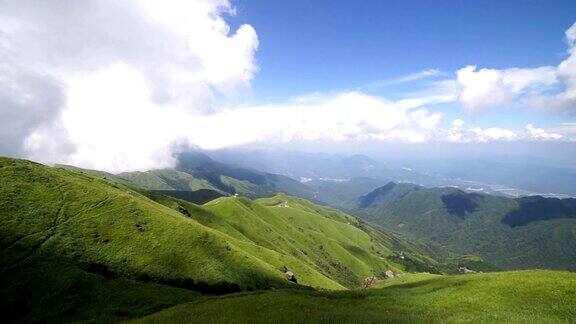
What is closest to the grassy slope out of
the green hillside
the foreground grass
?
the green hillside

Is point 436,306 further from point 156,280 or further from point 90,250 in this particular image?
point 90,250

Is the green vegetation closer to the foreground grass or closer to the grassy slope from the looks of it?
the foreground grass

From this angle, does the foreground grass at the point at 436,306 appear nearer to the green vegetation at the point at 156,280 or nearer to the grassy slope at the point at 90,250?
the green vegetation at the point at 156,280

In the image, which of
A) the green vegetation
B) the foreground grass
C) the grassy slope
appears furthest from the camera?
the grassy slope

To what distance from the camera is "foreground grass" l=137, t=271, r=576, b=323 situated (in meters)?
36.6

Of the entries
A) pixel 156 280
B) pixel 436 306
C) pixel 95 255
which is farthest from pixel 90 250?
pixel 436 306

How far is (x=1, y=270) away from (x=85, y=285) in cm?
2087

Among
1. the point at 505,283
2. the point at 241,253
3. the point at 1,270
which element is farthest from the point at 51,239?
the point at 505,283

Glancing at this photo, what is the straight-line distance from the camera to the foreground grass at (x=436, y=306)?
3659 centimetres

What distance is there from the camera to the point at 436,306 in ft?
140

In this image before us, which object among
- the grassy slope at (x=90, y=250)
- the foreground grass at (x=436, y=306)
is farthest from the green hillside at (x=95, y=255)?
the foreground grass at (x=436, y=306)

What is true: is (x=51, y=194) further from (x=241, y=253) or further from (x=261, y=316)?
(x=261, y=316)

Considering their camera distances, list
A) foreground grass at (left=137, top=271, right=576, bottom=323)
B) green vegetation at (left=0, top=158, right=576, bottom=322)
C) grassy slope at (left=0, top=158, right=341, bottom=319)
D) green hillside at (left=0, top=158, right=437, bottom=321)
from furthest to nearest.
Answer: grassy slope at (left=0, top=158, right=341, bottom=319) < green hillside at (left=0, top=158, right=437, bottom=321) < green vegetation at (left=0, top=158, right=576, bottom=322) < foreground grass at (left=137, top=271, right=576, bottom=323)

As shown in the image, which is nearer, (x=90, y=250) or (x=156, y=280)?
(x=156, y=280)
